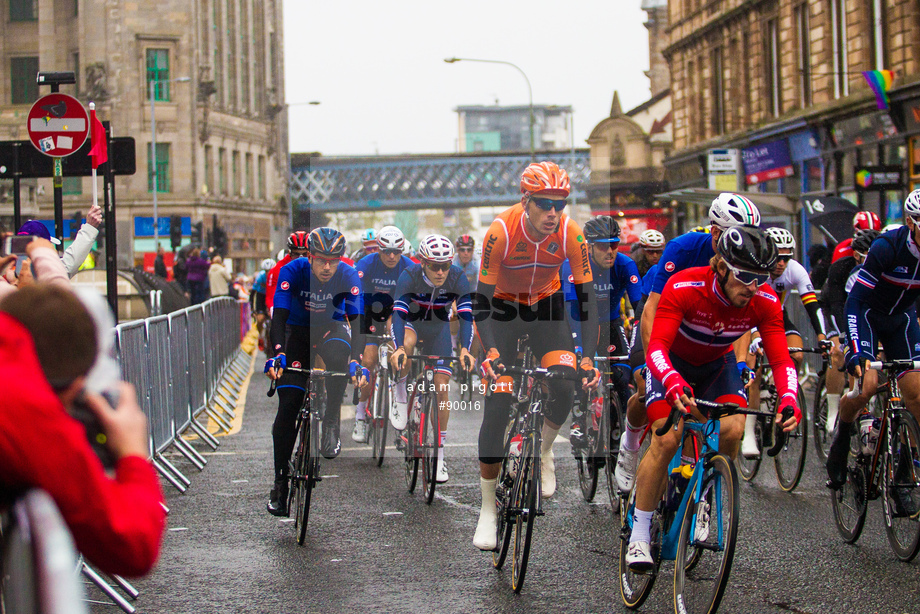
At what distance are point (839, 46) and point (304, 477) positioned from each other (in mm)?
24038

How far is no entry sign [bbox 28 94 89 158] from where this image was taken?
1116 centimetres

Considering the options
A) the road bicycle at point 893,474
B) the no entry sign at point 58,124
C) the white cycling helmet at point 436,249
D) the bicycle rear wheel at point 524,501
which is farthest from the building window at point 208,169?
the bicycle rear wheel at point 524,501

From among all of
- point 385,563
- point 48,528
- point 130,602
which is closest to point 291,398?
point 385,563

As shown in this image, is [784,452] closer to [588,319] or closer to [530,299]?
[588,319]

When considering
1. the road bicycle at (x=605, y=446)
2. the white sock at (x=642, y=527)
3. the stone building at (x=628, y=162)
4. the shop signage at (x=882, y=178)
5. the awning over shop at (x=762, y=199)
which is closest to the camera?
the white sock at (x=642, y=527)

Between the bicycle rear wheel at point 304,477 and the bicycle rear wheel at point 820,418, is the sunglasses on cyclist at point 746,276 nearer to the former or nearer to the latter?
the bicycle rear wheel at point 304,477

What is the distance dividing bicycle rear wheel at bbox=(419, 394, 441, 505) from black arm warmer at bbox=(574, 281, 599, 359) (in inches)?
74.6

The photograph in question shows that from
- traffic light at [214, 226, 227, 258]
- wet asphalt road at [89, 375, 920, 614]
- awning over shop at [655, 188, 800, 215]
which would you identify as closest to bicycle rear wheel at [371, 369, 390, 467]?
wet asphalt road at [89, 375, 920, 614]

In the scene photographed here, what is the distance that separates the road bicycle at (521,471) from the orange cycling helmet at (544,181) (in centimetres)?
105

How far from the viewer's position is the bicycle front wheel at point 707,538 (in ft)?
15.3

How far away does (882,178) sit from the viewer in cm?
2159

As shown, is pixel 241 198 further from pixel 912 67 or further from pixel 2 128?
pixel 912 67

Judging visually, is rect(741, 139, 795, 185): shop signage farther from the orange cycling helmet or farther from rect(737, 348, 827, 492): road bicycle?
the orange cycling helmet

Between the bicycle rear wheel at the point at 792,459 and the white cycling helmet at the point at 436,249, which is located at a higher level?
the white cycling helmet at the point at 436,249
